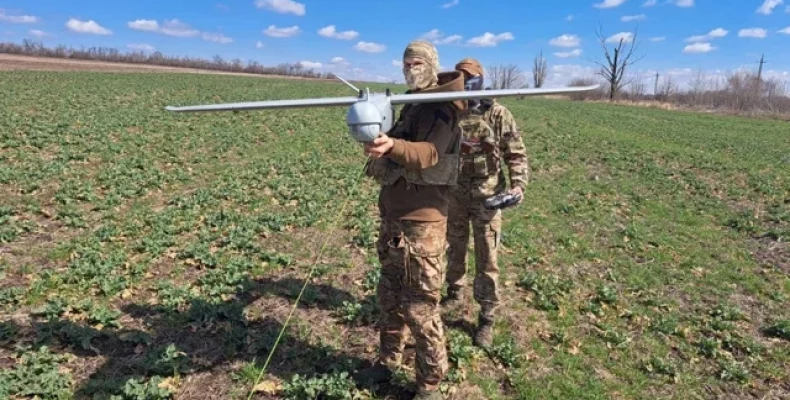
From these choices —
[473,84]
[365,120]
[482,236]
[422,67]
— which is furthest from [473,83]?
[365,120]

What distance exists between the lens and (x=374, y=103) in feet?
9.73

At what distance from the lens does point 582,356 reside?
5.57m

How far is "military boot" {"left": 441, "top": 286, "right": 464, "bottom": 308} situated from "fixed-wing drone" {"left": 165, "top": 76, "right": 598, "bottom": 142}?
3522 millimetres

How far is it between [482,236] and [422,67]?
247cm

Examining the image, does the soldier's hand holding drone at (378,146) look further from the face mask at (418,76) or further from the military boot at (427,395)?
the military boot at (427,395)

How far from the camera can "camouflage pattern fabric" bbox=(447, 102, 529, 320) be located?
513 centimetres

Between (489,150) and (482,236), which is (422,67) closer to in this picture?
(489,150)

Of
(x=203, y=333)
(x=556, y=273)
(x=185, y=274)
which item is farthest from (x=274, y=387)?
(x=556, y=273)

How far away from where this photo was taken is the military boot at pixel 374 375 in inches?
182

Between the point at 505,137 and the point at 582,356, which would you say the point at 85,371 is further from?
the point at 582,356

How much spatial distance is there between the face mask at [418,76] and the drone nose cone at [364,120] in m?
0.79

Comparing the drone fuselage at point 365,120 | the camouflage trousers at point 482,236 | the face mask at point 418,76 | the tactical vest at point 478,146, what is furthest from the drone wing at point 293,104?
the camouflage trousers at point 482,236

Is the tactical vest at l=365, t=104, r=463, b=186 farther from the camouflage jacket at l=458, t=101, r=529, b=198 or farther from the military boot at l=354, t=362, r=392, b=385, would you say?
the military boot at l=354, t=362, r=392, b=385

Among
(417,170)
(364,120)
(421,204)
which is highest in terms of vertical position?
(364,120)
